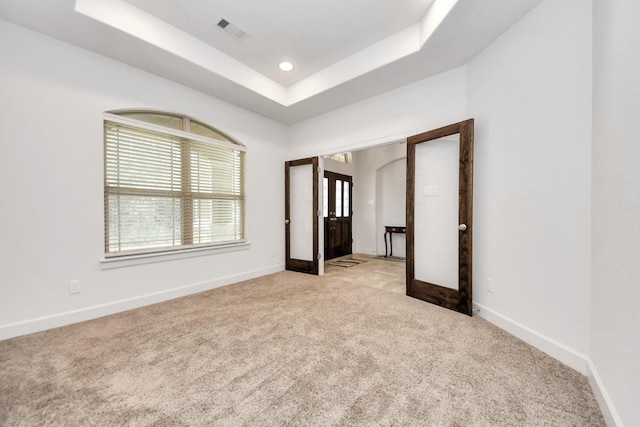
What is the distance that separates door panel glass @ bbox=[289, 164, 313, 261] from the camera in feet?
14.7

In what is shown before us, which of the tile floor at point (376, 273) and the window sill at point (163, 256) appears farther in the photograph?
the tile floor at point (376, 273)

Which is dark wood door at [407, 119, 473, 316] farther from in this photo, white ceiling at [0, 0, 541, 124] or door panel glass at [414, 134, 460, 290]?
white ceiling at [0, 0, 541, 124]

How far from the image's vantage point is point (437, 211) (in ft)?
9.86

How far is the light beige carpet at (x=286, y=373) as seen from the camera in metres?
1.33

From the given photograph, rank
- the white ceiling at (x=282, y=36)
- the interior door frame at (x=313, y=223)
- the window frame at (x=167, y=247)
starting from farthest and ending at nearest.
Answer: the interior door frame at (x=313, y=223), the window frame at (x=167, y=247), the white ceiling at (x=282, y=36)

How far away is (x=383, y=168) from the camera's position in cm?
673

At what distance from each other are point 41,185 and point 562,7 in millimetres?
4647

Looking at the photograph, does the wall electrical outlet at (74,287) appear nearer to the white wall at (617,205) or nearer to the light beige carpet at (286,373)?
the light beige carpet at (286,373)

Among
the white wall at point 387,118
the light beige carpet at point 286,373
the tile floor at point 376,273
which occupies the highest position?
the white wall at point 387,118

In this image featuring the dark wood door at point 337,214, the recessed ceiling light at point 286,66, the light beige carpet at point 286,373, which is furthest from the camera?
the dark wood door at point 337,214

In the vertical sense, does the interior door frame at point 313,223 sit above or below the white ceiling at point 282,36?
below

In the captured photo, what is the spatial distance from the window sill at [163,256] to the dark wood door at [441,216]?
2.64 meters

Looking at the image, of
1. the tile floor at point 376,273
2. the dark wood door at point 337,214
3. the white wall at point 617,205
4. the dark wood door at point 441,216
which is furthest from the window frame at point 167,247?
the white wall at point 617,205

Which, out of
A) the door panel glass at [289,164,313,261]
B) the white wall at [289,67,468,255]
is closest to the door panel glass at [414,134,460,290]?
the white wall at [289,67,468,255]
